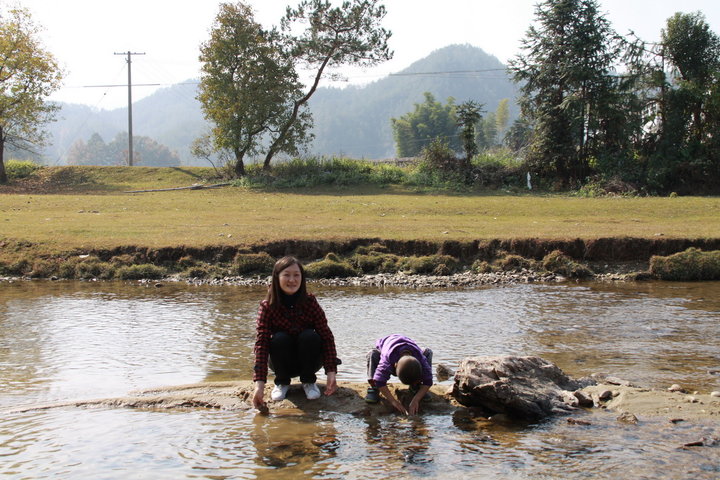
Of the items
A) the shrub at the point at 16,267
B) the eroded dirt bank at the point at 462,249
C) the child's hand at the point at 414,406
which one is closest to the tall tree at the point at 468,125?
the eroded dirt bank at the point at 462,249

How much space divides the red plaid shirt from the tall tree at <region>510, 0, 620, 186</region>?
28.9 m

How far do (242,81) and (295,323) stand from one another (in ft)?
105

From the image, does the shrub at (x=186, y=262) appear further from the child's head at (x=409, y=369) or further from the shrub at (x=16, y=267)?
the child's head at (x=409, y=369)

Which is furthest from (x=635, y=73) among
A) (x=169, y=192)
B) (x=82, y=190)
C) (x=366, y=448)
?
(x=366, y=448)

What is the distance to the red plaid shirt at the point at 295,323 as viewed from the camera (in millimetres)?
6656

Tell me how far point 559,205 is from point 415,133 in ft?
280

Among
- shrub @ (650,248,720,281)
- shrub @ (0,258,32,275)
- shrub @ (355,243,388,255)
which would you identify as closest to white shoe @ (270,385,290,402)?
shrub @ (355,243,388,255)

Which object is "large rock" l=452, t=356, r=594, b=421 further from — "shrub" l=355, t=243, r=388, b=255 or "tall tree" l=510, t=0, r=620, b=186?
"tall tree" l=510, t=0, r=620, b=186

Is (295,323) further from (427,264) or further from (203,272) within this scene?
(203,272)

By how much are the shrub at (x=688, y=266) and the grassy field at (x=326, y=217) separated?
1389mm

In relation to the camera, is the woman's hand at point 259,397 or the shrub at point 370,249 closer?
the woman's hand at point 259,397

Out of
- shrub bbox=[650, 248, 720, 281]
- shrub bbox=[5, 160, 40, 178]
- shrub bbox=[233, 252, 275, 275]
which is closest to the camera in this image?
shrub bbox=[650, 248, 720, 281]

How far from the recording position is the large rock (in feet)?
19.5

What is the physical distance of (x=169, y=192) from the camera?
3353cm
